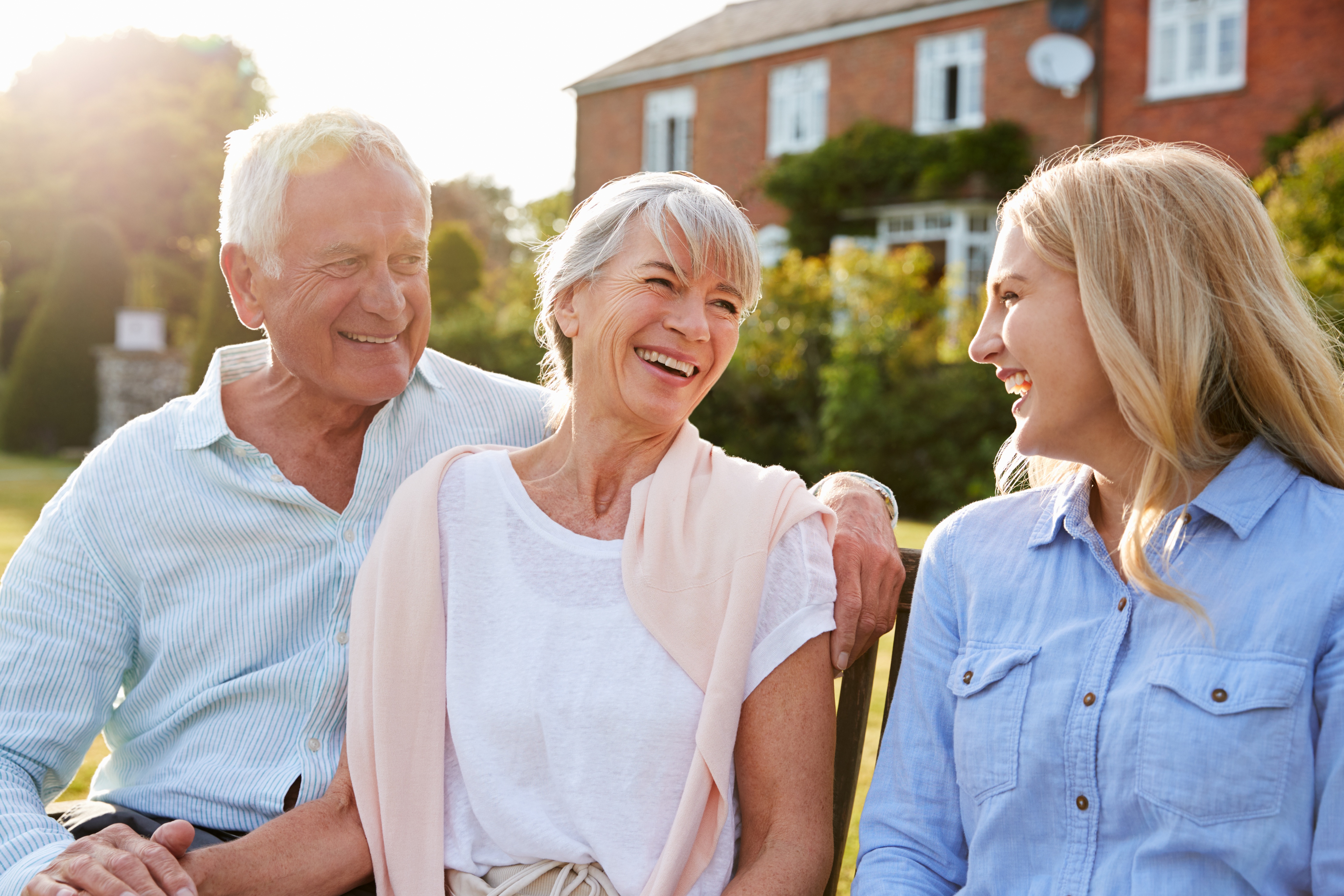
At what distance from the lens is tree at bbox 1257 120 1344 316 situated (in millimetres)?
9500

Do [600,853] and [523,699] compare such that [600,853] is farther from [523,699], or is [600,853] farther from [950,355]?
[950,355]

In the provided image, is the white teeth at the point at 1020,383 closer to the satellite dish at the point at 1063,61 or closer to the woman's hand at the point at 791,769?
the woman's hand at the point at 791,769

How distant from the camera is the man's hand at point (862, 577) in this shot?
2.23 m

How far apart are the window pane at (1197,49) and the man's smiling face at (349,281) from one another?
1708 centimetres

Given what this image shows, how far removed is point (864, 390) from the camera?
40.8 ft

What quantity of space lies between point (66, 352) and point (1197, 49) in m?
20.5

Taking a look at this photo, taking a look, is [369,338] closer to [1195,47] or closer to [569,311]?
[569,311]

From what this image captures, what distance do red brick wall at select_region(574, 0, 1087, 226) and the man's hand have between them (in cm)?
1343

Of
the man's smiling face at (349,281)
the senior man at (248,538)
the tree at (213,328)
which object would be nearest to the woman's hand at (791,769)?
the senior man at (248,538)

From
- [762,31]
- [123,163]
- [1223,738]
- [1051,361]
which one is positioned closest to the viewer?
[1223,738]

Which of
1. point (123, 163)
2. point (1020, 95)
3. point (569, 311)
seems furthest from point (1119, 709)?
point (123, 163)

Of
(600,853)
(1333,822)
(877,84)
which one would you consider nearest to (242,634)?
(600,853)

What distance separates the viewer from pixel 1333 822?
1.68 metres

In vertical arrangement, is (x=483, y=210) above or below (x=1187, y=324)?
above
